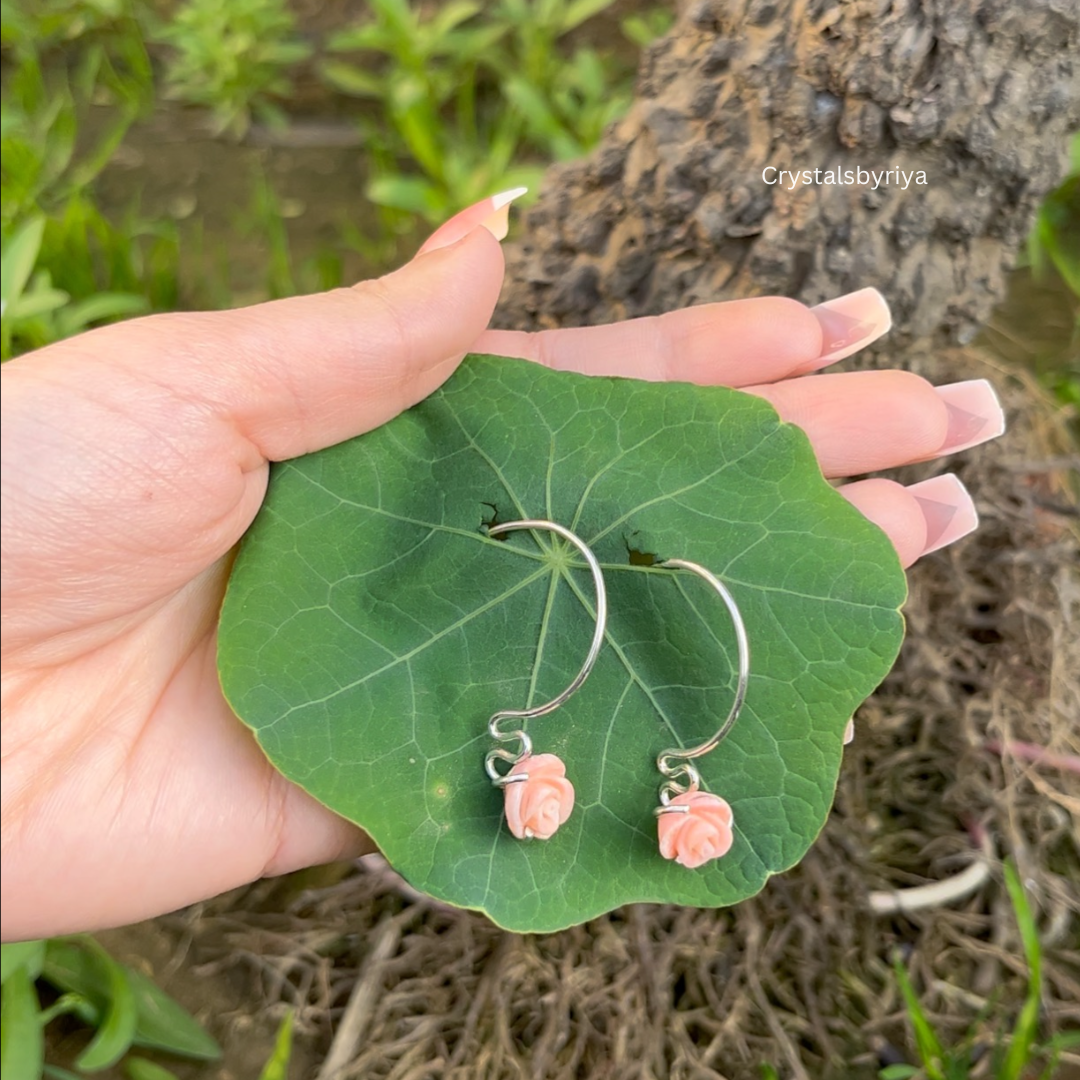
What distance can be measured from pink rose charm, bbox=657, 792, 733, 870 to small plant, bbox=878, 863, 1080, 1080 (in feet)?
1.84

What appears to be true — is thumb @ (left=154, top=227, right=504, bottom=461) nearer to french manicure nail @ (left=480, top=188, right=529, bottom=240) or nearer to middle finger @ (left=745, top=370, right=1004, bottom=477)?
french manicure nail @ (left=480, top=188, right=529, bottom=240)

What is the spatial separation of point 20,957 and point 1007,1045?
1498mm

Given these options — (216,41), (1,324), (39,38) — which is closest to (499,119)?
(216,41)

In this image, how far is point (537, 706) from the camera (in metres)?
1.15

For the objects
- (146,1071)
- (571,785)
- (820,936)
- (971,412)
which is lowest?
(146,1071)

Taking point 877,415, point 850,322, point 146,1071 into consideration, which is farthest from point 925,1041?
point 146,1071

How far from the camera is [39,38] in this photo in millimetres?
2846

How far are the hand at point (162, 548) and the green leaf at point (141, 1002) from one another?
0.43 m

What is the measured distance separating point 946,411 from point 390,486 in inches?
30.8

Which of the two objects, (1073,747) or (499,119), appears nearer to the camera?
(1073,747)

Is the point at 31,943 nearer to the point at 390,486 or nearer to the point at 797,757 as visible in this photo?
the point at 390,486

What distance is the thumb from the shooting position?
1093mm

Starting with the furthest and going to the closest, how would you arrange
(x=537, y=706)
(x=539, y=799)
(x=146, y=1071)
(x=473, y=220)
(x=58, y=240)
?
(x=58, y=240), (x=146, y=1071), (x=473, y=220), (x=537, y=706), (x=539, y=799)

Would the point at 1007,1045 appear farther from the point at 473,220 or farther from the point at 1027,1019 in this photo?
the point at 473,220
